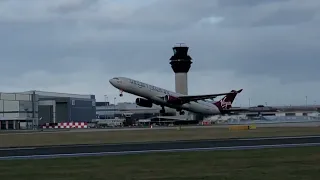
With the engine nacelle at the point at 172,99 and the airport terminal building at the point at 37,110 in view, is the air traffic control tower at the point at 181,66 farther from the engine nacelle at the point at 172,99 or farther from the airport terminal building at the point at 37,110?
the engine nacelle at the point at 172,99

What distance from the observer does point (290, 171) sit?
63.4 feet

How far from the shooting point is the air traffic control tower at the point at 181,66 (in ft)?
521

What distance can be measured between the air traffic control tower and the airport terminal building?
32.2 meters

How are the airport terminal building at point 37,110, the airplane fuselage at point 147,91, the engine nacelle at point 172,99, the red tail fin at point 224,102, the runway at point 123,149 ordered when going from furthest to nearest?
1. the airport terminal building at point 37,110
2. the red tail fin at point 224,102
3. the engine nacelle at point 172,99
4. the airplane fuselage at point 147,91
5. the runway at point 123,149

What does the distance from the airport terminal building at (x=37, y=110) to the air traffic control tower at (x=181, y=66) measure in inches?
1269

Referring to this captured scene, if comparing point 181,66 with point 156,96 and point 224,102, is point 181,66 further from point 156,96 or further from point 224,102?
point 156,96

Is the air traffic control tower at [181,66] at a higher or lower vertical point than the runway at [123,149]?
higher

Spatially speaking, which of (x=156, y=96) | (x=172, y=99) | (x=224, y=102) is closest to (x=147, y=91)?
(x=156, y=96)

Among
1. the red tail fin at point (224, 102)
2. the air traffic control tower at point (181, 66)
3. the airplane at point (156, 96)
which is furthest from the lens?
the air traffic control tower at point (181, 66)

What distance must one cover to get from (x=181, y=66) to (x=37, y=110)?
39476 millimetres

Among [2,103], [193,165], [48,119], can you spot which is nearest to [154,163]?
[193,165]

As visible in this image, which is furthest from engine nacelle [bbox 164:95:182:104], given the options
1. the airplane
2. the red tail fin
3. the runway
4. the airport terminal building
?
the runway

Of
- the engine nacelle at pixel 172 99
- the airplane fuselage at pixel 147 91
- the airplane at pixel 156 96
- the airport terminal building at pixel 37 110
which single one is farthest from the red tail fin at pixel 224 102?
the airport terminal building at pixel 37 110

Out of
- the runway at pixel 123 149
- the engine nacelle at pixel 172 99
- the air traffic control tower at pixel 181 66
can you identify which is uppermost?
the air traffic control tower at pixel 181 66
